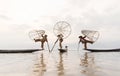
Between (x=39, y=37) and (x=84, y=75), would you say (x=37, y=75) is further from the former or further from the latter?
(x=39, y=37)

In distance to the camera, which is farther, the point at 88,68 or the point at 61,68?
the point at 61,68

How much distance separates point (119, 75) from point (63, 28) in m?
43.1

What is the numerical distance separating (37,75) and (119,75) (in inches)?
159

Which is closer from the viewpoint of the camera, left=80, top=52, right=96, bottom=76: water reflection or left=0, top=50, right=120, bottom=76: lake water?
left=80, top=52, right=96, bottom=76: water reflection

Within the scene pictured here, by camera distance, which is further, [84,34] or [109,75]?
[84,34]

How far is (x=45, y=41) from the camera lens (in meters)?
59.1

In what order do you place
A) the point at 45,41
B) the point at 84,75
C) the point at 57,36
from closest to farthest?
the point at 84,75 → the point at 57,36 → the point at 45,41

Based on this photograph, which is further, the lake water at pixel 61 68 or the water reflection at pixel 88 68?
the lake water at pixel 61 68

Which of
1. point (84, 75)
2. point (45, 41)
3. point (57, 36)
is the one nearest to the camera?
point (84, 75)

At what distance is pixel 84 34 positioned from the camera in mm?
60969

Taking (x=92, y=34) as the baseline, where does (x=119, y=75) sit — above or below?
below

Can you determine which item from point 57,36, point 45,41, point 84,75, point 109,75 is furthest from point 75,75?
point 45,41

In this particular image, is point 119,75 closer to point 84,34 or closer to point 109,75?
point 109,75

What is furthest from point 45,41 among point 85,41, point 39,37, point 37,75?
point 37,75
